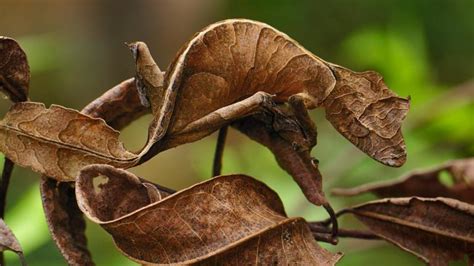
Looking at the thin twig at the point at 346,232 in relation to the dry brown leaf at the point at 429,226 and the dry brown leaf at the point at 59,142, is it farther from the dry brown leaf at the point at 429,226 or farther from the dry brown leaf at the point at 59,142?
the dry brown leaf at the point at 59,142

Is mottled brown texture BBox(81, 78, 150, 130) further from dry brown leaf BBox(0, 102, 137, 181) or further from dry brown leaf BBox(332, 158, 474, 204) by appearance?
dry brown leaf BBox(332, 158, 474, 204)

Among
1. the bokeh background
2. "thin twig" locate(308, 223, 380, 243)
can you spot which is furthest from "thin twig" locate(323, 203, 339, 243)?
the bokeh background

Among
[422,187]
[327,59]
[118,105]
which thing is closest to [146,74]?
[118,105]

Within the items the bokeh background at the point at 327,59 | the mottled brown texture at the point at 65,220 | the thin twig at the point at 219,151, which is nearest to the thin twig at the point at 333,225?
the thin twig at the point at 219,151

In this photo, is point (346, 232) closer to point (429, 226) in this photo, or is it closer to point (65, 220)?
point (429, 226)

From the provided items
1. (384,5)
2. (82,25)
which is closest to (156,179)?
(384,5)

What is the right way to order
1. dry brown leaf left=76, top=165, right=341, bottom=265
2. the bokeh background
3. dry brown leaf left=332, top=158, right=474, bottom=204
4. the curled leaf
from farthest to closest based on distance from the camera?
the bokeh background → dry brown leaf left=332, top=158, right=474, bottom=204 → the curled leaf → dry brown leaf left=76, top=165, right=341, bottom=265

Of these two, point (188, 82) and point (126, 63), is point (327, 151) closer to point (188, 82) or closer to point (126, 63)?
point (188, 82)
